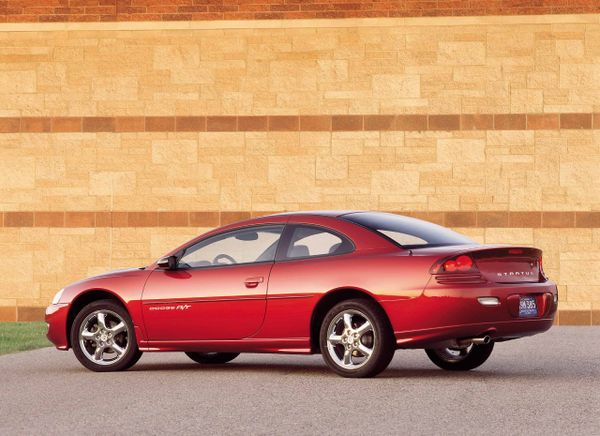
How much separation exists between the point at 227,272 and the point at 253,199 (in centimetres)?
1160

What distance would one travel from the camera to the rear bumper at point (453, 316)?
1051cm

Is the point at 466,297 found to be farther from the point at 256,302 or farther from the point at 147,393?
the point at 147,393

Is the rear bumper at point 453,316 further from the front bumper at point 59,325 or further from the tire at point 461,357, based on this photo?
the front bumper at point 59,325

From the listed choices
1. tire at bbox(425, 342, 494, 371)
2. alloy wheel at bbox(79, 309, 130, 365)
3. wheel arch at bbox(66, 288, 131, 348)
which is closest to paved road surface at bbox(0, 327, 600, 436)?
tire at bbox(425, 342, 494, 371)

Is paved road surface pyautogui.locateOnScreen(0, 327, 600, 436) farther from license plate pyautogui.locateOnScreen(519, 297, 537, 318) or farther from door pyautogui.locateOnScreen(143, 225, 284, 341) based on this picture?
license plate pyautogui.locateOnScreen(519, 297, 537, 318)

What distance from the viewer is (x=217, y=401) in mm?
9492

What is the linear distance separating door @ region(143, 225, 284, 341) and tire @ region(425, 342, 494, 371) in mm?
1813

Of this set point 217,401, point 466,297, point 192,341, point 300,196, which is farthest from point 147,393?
point 300,196

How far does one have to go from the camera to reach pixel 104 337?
12172 mm

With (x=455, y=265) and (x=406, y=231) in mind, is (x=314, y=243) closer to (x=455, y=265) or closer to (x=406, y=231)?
(x=406, y=231)

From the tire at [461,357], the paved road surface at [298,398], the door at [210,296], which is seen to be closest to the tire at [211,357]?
the paved road surface at [298,398]

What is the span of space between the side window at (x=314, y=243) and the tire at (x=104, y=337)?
1.78m

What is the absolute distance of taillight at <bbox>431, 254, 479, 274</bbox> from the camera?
10.6m

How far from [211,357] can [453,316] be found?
11.7ft
